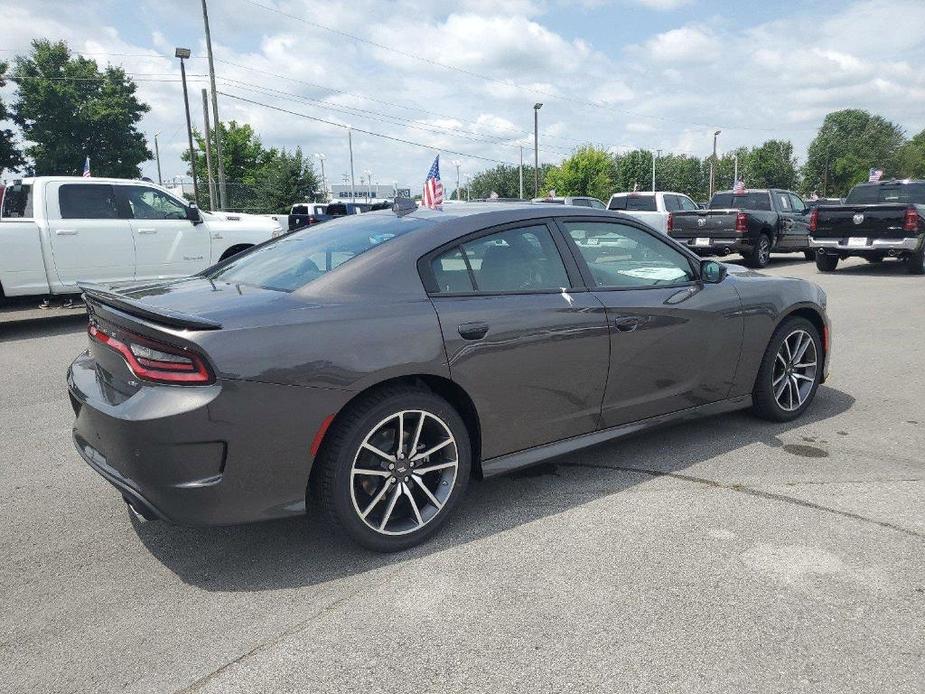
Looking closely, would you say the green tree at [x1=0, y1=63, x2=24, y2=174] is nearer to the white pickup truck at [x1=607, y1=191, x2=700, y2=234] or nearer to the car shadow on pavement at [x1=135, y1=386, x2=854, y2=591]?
the white pickup truck at [x1=607, y1=191, x2=700, y2=234]

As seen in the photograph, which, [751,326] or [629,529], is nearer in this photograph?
[629,529]

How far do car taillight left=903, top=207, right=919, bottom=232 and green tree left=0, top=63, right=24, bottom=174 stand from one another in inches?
2273

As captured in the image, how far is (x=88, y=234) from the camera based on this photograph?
9297mm

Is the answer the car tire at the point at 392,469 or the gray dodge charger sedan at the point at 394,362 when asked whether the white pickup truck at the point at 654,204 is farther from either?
the car tire at the point at 392,469

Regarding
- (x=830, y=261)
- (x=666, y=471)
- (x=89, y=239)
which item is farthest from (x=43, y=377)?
(x=830, y=261)

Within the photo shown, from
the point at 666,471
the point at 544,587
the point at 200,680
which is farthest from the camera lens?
the point at 666,471

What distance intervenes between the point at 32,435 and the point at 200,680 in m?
3.23

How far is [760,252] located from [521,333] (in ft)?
49.5

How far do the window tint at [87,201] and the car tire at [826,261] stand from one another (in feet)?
44.9

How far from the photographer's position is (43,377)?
21.4 feet

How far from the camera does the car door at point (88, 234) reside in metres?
9.12

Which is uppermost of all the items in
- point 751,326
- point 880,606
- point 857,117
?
point 857,117

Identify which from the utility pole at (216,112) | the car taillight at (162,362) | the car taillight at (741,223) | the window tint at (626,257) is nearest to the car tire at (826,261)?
the car taillight at (741,223)

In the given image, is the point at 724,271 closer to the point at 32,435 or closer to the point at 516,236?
the point at 516,236
